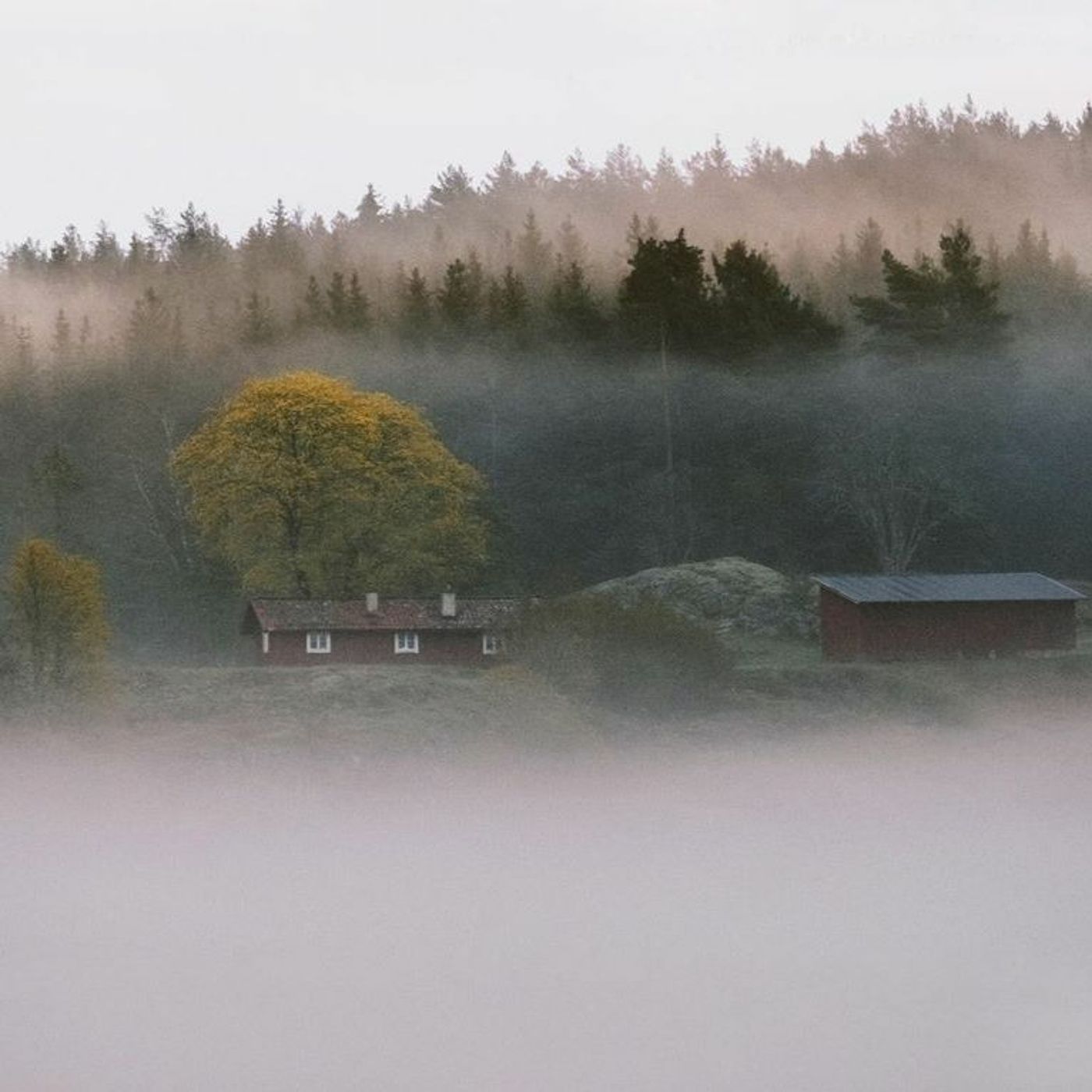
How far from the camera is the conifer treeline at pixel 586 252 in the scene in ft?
74.0

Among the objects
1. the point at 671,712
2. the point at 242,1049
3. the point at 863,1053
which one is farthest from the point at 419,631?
the point at 863,1053

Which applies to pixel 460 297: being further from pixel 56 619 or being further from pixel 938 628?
pixel 938 628

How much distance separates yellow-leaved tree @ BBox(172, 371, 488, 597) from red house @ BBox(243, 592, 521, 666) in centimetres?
18

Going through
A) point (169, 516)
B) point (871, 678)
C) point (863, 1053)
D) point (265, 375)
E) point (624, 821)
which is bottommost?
point (863, 1053)

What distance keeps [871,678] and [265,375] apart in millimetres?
6574

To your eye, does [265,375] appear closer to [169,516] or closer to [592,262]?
[169,516]

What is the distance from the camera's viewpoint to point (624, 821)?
2122 centimetres

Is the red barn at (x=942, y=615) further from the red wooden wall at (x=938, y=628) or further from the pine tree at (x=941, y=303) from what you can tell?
the pine tree at (x=941, y=303)

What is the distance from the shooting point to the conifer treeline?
74.0 ft

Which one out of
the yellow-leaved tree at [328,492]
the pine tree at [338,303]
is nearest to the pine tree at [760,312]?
the yellow-leaved tree at [328,492]

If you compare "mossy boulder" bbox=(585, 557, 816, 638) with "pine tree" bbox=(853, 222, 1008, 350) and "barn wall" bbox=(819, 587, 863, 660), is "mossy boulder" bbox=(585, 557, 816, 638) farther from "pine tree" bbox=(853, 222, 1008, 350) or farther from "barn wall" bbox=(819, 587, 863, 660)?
"pine tree" bbox=(853, 222, 1008, 350)

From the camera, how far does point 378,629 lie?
66.7 feet

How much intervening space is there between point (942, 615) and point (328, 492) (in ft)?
18.8

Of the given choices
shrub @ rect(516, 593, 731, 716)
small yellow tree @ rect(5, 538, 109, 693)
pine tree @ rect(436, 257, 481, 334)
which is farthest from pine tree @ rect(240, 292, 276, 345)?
shrub @ rect(516, 593, 731, 716)
